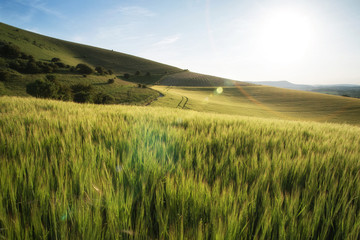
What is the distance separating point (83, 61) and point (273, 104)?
273 feet

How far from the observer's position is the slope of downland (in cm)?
3267

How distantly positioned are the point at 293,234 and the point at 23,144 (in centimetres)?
192

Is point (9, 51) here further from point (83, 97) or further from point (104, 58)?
point (104, 58)

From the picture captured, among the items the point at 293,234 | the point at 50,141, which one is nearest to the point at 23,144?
the point at 50,141

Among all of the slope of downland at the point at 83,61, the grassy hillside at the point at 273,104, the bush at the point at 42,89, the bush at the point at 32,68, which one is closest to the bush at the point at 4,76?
the slope of downland at the point at 83,61

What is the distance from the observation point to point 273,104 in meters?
49.1

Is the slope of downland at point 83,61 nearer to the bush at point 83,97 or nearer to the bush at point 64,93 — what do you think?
the bush at point 64,93

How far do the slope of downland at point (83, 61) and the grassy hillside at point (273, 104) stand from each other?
30.2 ft

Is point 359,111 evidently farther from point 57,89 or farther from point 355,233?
point 57,89

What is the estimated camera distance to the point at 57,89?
987 inches

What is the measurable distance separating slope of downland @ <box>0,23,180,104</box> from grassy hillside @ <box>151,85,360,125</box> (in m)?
9.21

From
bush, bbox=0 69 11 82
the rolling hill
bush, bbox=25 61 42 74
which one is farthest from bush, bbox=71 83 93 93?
bush, bbox=25 61 42 74

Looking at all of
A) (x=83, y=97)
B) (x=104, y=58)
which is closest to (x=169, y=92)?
(x=83, y=97)

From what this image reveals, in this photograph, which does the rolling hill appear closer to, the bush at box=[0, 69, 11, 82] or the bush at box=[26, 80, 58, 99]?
the bush at box=[0, 69, 11, 82]
